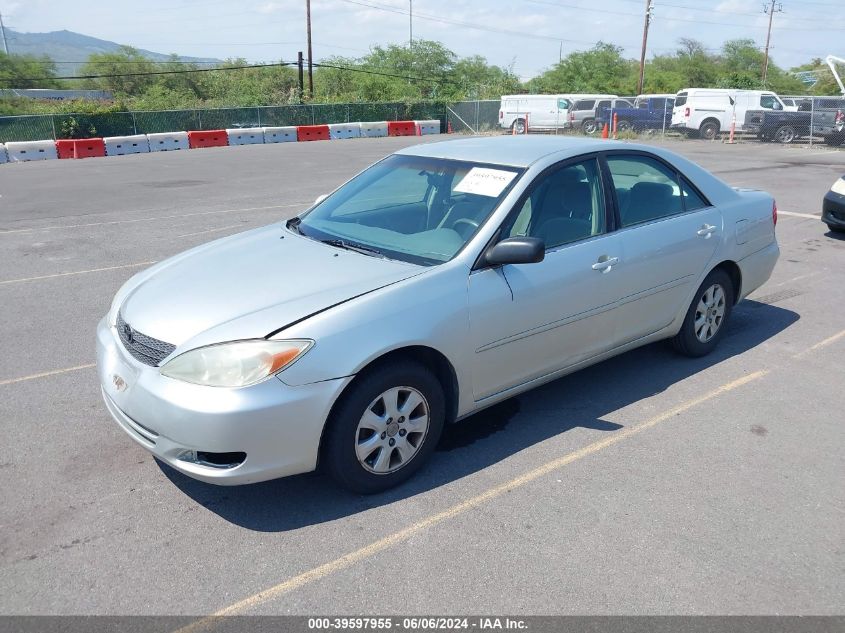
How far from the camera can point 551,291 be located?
4.07 metres

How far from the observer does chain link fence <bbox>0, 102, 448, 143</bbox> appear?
1040 inches

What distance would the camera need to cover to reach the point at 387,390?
11.3 feet

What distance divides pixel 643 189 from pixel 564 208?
88 centimetres

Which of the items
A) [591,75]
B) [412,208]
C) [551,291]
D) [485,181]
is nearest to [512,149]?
[485,181]

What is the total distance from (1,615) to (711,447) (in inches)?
139

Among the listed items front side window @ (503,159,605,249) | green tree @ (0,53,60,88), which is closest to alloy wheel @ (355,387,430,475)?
front side window @ (503,159,605,249)

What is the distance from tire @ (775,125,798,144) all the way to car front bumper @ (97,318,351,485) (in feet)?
96.3

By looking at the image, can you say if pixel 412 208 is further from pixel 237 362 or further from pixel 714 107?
pixel 714 107

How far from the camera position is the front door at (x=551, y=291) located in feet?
12.6

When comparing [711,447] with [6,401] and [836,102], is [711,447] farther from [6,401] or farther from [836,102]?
[836,102]

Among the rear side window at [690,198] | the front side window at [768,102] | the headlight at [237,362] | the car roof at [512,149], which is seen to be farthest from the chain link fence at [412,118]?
the headlight at [237,362]

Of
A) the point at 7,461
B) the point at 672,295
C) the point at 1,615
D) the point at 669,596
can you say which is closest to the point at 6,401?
the point at 7,461

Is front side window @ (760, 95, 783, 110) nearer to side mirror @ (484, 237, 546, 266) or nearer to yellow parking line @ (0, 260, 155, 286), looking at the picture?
yellow parking line @ (0, 260, 155, 286)

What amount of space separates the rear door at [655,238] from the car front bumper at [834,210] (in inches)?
216
